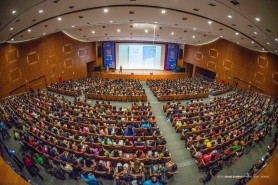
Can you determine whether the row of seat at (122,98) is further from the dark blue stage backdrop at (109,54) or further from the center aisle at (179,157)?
the dark blue stage backdrop at (109,54)

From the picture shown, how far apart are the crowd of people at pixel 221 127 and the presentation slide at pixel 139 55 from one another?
14.0 m

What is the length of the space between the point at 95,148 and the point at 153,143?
245 centimetres

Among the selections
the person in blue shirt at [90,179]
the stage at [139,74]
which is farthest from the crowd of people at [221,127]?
the stage at [139,74]

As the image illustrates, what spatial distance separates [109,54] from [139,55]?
406cm

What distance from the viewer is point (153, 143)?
8.03 m

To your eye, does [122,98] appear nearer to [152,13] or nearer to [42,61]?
[152,13]

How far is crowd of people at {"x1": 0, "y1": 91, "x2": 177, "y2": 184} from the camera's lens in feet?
21.4

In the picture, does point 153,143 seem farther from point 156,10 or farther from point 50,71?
point 50,71

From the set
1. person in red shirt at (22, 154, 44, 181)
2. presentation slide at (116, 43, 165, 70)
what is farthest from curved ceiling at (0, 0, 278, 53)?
presentation slide at (116, 43, 165, 70)

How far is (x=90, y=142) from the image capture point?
7.96m

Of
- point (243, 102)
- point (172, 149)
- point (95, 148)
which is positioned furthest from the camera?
point (243, 102)

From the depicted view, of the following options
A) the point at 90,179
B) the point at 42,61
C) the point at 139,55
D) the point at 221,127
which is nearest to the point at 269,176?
the point at 90,179

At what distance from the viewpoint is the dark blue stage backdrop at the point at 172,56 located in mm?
25672

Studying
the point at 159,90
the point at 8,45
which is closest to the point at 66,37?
the point at 8,45
